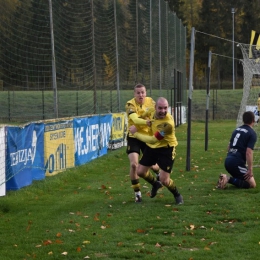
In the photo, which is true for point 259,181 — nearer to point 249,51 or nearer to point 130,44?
point 249,51

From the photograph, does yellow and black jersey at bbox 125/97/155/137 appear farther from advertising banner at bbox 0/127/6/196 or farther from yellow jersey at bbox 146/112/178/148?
advertising banner at bbox 0/127/6/196

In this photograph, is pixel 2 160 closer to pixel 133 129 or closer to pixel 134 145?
pixel 134 145

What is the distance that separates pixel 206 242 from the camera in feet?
26.4

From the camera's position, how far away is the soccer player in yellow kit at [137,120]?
10906mm

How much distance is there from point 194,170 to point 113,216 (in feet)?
19.9

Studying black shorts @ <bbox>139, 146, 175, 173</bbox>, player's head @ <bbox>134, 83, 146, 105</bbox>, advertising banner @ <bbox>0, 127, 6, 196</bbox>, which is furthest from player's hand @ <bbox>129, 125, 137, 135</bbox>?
advertising banner @ <bbox>0, 127, 6, 196</bbox>

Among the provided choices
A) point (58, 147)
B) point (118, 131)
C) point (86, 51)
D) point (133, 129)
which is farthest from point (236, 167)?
point (118, 131)

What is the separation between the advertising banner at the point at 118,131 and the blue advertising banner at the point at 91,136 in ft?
1.94

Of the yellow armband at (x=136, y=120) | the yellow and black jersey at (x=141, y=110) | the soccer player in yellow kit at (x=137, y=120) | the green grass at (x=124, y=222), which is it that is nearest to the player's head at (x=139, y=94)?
the soccer player in yellow kit at (x=137, y=120)

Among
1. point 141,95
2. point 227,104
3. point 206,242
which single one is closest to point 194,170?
point 141,95

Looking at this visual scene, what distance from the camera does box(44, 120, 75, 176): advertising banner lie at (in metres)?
14.2

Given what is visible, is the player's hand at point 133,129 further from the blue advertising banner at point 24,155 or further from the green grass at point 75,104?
the green grass at point 75,104

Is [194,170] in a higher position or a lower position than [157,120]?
lower

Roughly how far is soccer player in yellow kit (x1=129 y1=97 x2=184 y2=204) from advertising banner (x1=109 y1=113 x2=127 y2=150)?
35.4ft
